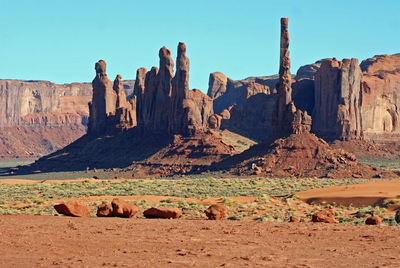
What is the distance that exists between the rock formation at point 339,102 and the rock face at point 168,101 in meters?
23.7

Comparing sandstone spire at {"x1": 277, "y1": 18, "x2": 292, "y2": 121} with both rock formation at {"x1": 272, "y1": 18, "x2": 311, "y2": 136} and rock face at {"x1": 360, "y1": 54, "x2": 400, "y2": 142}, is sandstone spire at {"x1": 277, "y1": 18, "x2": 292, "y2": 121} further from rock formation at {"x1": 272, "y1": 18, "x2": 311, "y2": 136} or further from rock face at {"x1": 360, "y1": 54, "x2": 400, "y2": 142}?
rock face at {"x1": 360, "y1": 54, "x2": 400, "y2": 142}

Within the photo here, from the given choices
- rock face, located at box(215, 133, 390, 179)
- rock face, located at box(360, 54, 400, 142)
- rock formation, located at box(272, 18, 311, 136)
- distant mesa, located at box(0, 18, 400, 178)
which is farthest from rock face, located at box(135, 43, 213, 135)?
rock face, located at box(360, 54, 400, 142)

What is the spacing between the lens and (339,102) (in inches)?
4737

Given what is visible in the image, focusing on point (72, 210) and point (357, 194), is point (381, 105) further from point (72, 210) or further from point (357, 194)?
point (72, 210)

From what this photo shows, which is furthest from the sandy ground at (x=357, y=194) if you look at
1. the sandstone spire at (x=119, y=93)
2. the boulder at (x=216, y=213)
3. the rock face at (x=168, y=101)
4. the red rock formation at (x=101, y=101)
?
the sandstone spire at (x=119, y=93)

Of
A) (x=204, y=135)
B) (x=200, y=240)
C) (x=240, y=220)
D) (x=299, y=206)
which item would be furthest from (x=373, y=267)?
(x=204, y=135)

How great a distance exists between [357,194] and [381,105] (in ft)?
312

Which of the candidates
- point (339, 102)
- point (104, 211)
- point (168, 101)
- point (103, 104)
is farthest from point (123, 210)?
point (103, 104)

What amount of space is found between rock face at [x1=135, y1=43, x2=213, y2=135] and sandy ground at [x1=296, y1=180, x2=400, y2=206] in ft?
190

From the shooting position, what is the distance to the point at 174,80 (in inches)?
4193

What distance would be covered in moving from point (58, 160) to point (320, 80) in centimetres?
4918

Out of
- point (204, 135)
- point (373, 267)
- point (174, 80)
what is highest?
point (174, 80)

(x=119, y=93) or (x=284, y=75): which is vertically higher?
(x=119, y=93)

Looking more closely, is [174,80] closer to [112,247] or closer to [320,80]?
[320,80]
